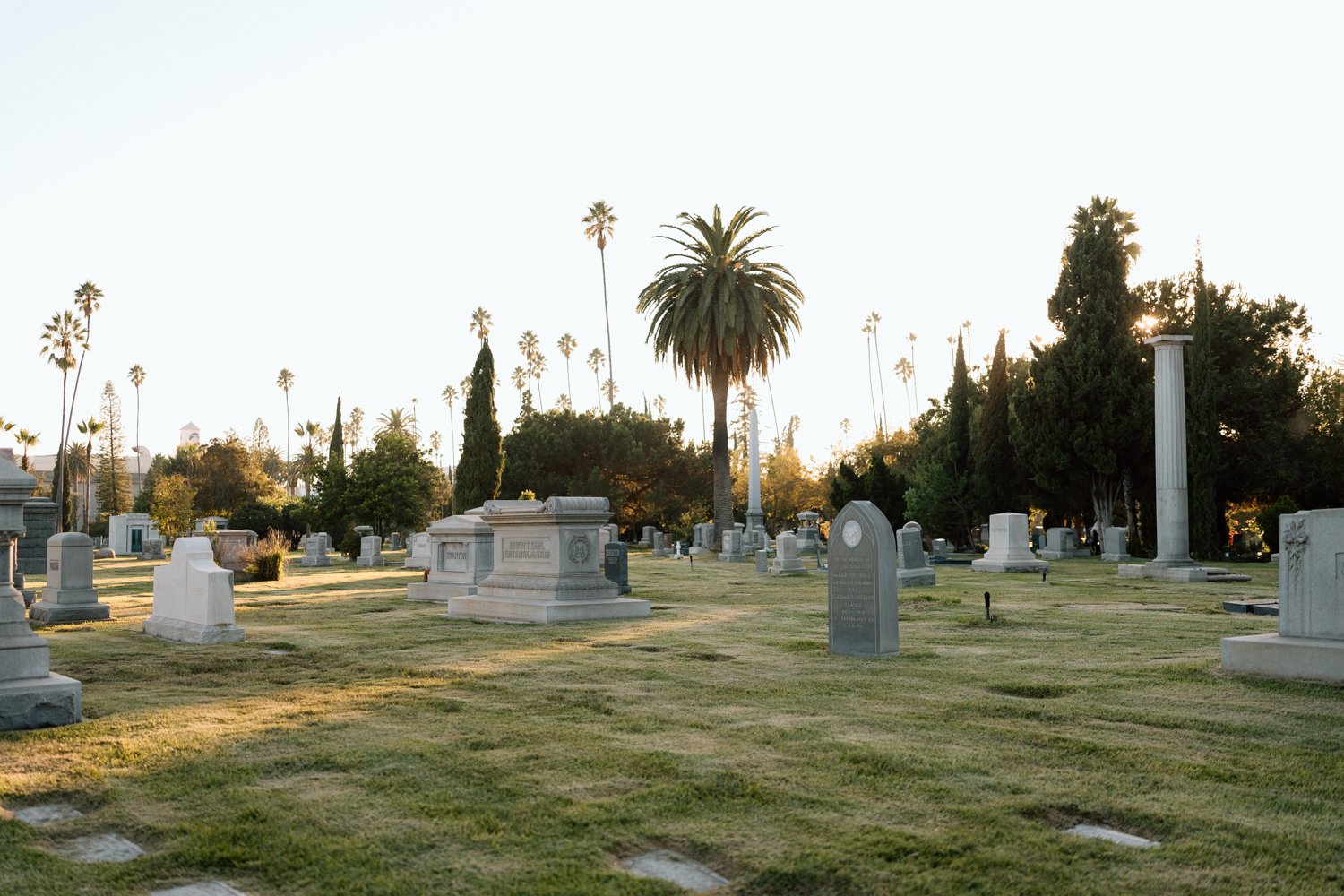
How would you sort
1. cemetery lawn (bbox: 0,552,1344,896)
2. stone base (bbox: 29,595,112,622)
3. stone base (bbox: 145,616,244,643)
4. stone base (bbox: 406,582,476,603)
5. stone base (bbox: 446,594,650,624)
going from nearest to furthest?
cemetery lawn (bbox: 0,552,1344,896) → stone base (bbox: 145,616,244,643) → stone base (bbox: 446,594,650,624) → stone base (bbox: 29,595,112,622) → stone base (bbox: 406,582,476,603)

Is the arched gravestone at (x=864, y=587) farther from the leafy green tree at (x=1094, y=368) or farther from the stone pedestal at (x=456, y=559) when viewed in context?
the leafy green tree at (x=1094, y=368)

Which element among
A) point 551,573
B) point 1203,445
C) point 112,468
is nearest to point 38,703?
point 551,573

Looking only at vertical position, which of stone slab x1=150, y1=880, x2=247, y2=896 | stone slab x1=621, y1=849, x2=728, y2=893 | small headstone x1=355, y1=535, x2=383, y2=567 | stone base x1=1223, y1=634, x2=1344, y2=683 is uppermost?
stone base x1=1223, y1=634, x2=1344, y2=683

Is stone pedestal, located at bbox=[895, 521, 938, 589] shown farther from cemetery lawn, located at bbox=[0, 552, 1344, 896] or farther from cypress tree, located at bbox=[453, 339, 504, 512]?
cypress tree, located at bbox=[453, 339, 504, 512]

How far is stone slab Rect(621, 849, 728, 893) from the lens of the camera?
12.4 ft

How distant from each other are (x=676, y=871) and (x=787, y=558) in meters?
22.0

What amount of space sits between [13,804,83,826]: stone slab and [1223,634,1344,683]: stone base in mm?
8096

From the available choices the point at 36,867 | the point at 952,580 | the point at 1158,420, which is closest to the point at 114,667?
the point at 36,867

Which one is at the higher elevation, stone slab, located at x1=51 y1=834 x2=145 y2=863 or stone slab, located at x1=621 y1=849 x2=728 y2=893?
stone slab, located at x1=621 y1=849 x2=728 y2=893

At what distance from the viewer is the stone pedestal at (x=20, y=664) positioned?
6.70 metres

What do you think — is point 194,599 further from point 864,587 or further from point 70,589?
point 864,587

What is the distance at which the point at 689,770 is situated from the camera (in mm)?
5301

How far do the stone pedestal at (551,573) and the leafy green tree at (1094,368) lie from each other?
2271 centimetres

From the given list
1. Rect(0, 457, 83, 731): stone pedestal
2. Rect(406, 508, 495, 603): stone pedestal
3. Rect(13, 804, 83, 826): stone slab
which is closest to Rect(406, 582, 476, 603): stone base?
Rect(406, 508, 495, 603): stone pedestal
